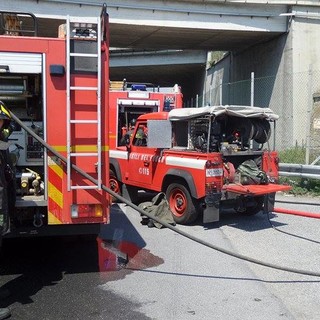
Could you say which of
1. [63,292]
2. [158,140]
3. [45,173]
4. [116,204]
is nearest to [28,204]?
[45,173]

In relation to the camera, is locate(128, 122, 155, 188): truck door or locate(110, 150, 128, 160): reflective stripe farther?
locate(110, 150, 128, 160): reflective stripe

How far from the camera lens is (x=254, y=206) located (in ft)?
28.0

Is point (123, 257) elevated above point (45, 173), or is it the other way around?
point (45, 173)

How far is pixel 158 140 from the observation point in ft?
28.1

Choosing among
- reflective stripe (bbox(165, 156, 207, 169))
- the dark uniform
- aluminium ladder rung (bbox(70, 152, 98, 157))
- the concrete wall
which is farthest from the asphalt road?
the concrete wall

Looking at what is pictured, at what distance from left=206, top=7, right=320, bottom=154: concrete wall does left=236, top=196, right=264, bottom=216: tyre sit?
6451 mm

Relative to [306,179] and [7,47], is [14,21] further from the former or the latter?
[306,179]

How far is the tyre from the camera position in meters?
8.16

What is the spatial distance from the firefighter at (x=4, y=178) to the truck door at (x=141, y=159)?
4.67 m

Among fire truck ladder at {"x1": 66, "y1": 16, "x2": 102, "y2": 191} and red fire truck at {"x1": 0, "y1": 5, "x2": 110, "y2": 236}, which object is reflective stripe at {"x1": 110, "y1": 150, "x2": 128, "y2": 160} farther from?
fire truck ladder at {"x1": 66, "y1": 16, "x2": 102, "y2": 191}

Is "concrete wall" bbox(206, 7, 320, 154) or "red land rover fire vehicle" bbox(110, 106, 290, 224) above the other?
"concrete wall" bbox(206, 7, 320, 154)

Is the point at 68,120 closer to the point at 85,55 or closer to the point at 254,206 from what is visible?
the point at 85,55

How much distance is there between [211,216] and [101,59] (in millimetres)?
3654

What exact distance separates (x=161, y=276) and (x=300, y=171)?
22.5 feet
